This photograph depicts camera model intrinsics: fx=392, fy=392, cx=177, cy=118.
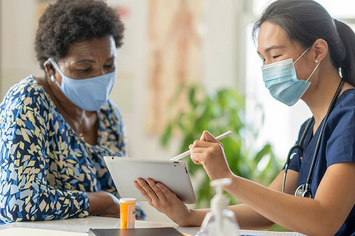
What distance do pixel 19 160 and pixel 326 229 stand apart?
95 centimetres

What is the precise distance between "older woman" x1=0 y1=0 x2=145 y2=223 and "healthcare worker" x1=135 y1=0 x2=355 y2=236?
356 mm

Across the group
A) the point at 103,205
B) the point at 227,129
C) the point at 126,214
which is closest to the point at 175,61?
the point at 227,129

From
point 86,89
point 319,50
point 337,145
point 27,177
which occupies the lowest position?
point 27,177

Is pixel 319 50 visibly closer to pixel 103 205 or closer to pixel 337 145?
pixel 337 145

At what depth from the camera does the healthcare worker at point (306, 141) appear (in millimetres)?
1004

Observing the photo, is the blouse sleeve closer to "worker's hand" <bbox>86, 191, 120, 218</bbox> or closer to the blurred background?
"worker's hand" <bbox>86, 191, 120, 218</bbox>

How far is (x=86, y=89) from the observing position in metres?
1.56

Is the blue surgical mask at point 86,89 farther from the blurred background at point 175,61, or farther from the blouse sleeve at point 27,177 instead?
the blurred background at point 175,61

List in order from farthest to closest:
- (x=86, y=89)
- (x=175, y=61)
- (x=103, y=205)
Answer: (x=175, y=61) → (x=86, y=89) → (x=103, y=205)

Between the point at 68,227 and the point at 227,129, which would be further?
the point at 227,129

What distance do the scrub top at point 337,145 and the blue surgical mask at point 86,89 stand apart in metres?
0.81

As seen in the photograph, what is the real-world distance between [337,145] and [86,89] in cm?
96

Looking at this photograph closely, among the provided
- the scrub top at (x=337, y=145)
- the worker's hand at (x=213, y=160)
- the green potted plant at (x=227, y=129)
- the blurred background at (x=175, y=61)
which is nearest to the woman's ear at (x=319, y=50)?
the scrub top at (x=337, y=145)

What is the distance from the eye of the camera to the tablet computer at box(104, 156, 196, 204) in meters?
1.11
